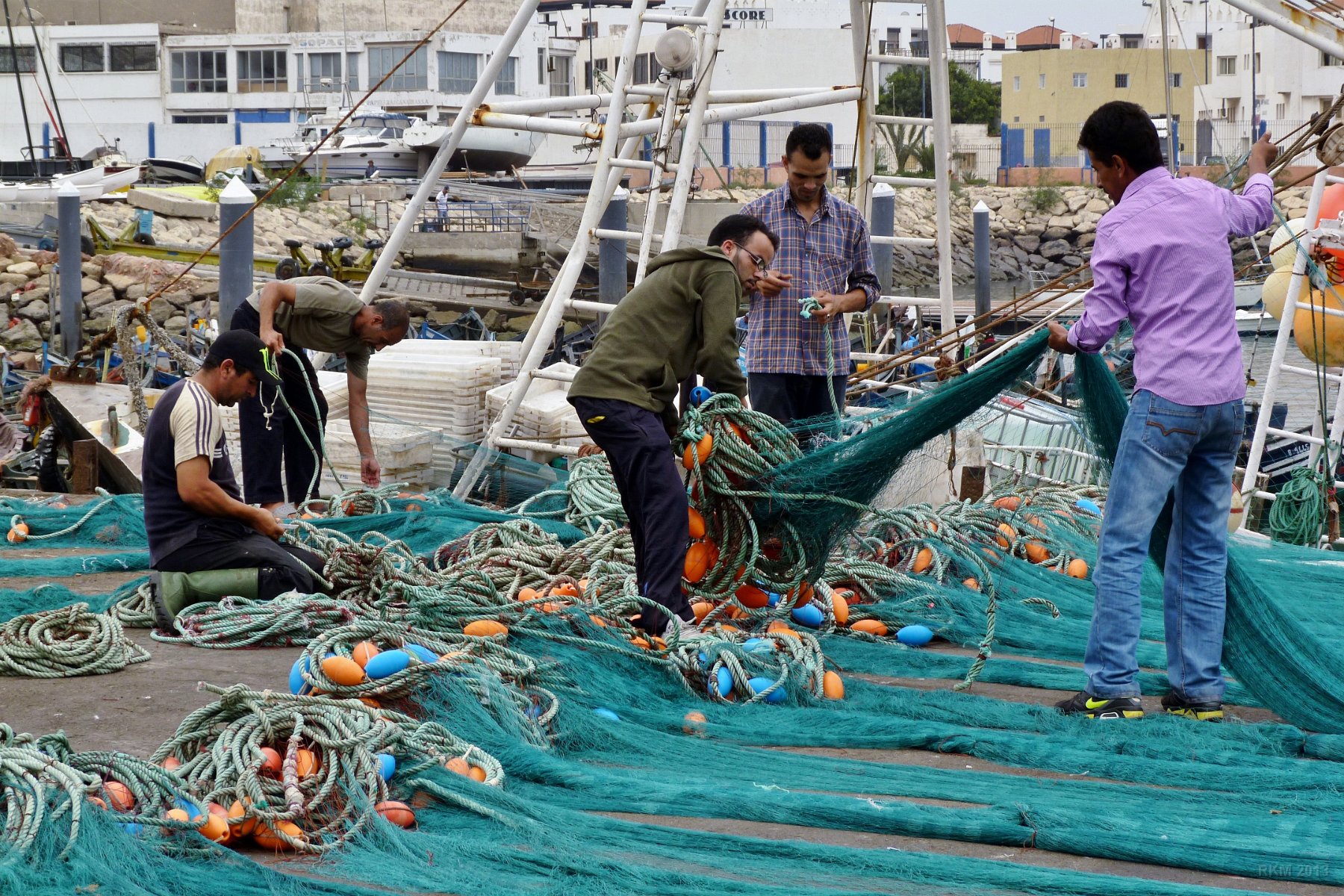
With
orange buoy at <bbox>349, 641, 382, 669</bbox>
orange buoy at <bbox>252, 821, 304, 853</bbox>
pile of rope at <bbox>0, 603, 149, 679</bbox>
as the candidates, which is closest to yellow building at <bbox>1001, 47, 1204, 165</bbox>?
pile of rope at <bbox>0, 603, 149, 679</bbox>

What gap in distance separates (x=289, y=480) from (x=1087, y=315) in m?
4.57

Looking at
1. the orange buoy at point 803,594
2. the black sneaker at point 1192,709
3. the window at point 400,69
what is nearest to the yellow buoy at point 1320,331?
the orange buoy at point 803,594

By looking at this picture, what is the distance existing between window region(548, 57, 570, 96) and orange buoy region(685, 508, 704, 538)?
61393mm

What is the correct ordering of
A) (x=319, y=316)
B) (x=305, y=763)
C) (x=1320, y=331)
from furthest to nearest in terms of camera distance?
(x=1320, y=331), (x=319, y=316), (x=305, y=763)

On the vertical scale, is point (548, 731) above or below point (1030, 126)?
below

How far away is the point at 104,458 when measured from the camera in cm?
895

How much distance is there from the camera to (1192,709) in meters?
4.13

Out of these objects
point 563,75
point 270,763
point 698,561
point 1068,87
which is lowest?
point 270,763

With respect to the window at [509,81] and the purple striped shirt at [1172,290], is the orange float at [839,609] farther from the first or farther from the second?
the window at [509,81]

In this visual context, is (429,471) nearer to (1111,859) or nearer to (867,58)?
(867,58)

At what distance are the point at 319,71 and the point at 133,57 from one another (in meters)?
6.31

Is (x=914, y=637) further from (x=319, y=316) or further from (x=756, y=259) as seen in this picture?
(x=319, y=316)

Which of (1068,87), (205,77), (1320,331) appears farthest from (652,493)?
(1068,87)

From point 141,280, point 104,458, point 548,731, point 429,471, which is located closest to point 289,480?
point 429,471
